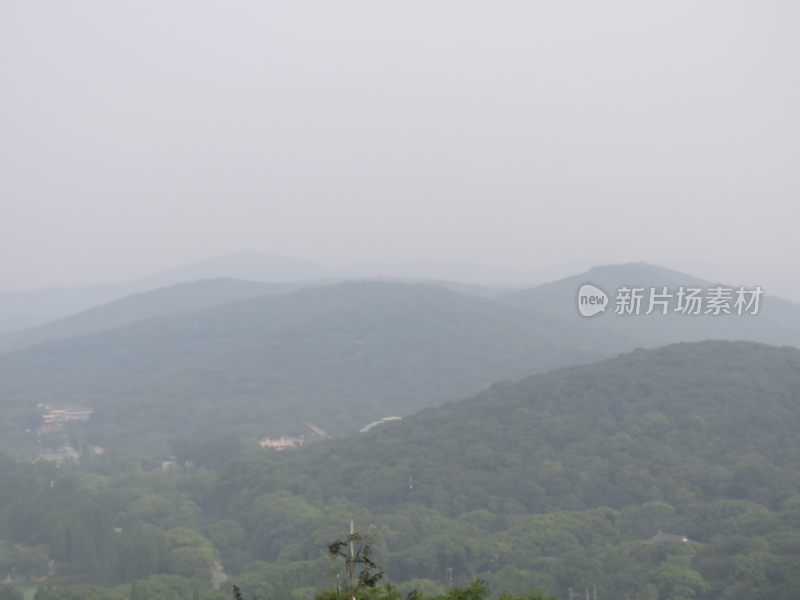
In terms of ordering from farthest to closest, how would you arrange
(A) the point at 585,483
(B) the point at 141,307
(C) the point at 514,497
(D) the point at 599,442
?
(B) the point at 141,307, (D) the point at 599,442, (A) the point at 585,483, (C) the point at 514,497

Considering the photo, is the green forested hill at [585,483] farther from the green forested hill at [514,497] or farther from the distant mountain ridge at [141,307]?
the distant mountain ridge at [141,307]

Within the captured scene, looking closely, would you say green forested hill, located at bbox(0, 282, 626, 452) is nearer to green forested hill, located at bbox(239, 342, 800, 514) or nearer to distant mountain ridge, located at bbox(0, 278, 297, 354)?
distant mountain ridge, located at bbox(0, 278, 297, 354)

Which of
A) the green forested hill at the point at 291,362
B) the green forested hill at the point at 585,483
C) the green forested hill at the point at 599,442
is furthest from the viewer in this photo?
the green forested hill at the point at 291,362

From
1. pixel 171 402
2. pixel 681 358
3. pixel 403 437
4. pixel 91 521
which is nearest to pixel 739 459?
pixel 681 358

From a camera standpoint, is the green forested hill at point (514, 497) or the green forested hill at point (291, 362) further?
the green forested hill at point (291, 362)

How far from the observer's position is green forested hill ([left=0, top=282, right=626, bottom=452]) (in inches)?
2889

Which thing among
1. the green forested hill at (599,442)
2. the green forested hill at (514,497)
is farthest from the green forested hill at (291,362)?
the green forested hill at (599,442)

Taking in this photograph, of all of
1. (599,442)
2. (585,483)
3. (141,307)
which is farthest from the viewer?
(141,307)

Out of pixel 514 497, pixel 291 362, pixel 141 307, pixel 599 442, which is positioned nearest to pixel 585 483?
pixel 514 497

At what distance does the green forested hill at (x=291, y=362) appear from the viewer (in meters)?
73.4

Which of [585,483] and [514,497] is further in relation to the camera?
[585,483]

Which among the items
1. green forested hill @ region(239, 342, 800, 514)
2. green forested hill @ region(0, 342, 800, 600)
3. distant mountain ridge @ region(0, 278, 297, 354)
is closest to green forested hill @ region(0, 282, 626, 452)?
green forested hill @ region(0, 342, 800, 600)

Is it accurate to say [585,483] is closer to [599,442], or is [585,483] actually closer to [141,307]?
[599,442]

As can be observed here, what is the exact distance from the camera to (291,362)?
286ft
